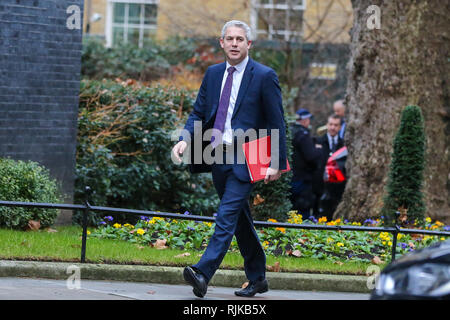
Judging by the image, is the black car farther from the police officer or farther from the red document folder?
the police officer

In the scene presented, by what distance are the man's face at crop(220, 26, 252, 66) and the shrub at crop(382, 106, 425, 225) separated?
485 centimetres

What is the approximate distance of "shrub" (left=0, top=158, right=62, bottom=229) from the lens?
33.2ft

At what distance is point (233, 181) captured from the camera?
7.08 m

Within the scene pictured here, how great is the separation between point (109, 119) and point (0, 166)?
274 cm

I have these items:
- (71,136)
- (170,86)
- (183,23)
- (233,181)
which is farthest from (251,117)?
(183,23)

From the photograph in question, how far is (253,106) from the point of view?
281 inches

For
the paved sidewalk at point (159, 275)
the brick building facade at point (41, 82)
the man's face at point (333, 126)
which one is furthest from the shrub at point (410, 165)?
the brick building facade at point (41, 82)

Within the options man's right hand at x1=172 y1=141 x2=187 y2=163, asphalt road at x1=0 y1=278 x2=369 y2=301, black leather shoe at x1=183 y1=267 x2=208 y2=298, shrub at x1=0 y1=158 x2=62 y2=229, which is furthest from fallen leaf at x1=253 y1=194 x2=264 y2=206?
black leather shoe at x1=183 y1=267 x2=208 y2=298

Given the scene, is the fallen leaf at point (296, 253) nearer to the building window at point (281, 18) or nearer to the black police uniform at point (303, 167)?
the black police uniform at point (303, 167)

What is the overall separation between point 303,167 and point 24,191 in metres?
4.68

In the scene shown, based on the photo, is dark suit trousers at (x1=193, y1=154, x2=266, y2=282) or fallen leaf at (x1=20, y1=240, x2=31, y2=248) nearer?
dark suit trousers at (x1=193, y1=154, x2=266, y2=282)

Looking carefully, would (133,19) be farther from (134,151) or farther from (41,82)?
(41,82)

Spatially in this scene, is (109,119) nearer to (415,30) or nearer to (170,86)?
(170,86)

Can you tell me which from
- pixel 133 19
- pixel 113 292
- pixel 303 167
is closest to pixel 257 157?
pixel 113 292
